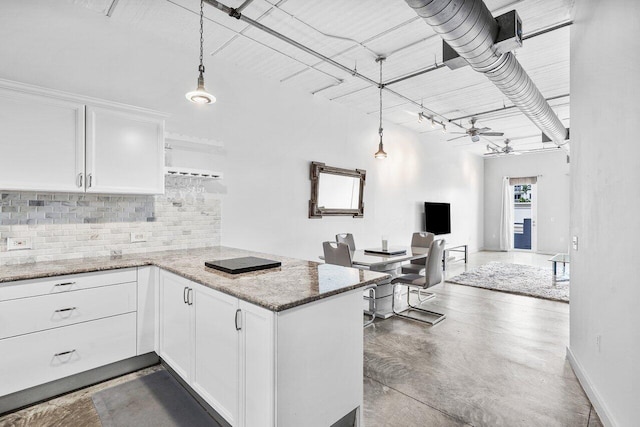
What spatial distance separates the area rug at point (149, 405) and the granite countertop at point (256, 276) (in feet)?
2.91

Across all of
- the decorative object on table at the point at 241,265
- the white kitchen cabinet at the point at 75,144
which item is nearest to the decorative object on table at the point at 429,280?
the decorative object on table at the point at 241,265

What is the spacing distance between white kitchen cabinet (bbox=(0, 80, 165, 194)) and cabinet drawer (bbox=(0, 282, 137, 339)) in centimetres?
80

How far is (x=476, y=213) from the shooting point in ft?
33.1

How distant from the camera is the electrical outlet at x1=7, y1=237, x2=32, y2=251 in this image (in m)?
2.52

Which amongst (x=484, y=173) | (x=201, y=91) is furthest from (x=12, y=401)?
(x=484, y=173)

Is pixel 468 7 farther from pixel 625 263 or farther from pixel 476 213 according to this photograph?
pixel 476 213

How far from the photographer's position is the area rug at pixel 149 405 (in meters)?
2.06

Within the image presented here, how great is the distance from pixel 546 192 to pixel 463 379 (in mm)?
9097

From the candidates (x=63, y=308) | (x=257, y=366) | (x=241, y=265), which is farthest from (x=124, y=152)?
(x=257, y=366)

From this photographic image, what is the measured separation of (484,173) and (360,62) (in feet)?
27.4

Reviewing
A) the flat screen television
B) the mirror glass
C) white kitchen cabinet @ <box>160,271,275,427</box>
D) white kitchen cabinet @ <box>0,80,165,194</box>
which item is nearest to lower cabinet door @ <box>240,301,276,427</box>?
white kitchen cabinet @ <box>160,271,275,427</box>

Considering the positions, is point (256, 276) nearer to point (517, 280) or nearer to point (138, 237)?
point (138, 237)

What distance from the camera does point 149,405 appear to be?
87.5 inches

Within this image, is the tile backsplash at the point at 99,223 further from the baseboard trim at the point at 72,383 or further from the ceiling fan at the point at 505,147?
the ceiling fan at the point at 505,147
